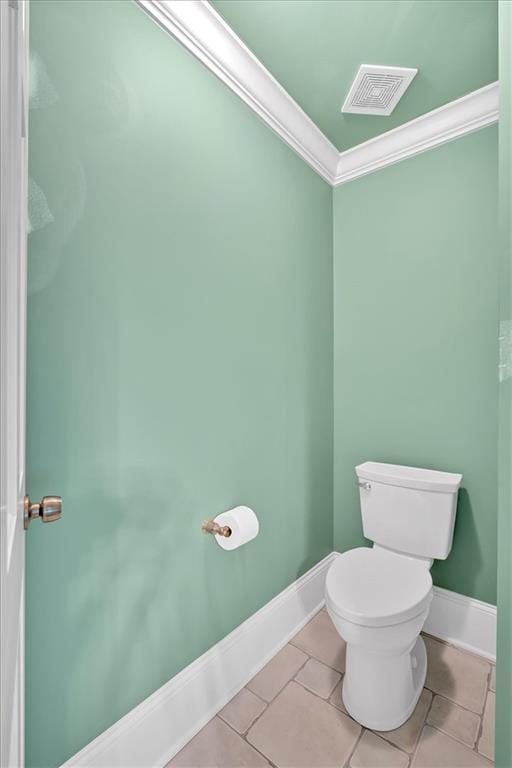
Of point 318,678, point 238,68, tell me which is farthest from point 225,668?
point 238,68

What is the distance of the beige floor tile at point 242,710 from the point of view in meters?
1.29

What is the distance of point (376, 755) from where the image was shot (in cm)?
119

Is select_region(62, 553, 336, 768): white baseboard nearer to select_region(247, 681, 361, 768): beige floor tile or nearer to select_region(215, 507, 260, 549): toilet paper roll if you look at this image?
select_region(247, 681, 361, 768): beige floor tile

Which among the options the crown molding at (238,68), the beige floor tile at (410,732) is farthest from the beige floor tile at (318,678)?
the crown molding at (238,68)

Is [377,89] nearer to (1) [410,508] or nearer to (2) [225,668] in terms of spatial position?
(1) [410,508]

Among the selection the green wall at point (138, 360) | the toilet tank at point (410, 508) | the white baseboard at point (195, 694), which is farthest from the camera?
the toilet tank at point (410, 508)

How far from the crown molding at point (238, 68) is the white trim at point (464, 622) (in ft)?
7.62

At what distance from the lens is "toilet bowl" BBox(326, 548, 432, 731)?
1.20 metres

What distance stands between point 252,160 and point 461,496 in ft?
5.99

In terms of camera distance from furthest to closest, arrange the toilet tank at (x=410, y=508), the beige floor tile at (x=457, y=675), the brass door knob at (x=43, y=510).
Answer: the toilet tank at (x=410, y=508) → the beige floor tile at (x=457, y=675) → the brass door knob at (x=43, y=510)

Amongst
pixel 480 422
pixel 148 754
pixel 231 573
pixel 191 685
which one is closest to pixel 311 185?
pixel 480 422

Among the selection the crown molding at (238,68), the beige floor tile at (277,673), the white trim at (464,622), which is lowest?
the beige floor tile at (277,673)

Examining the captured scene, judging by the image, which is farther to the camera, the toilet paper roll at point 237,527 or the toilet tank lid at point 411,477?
the toilet tank lid at point 411,477

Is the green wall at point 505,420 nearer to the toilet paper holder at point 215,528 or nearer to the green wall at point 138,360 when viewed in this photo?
the toilet paper holder at point 215,528
